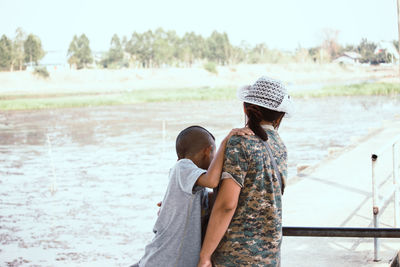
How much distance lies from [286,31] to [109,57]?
7.61 metres

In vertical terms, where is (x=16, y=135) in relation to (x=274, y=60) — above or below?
below

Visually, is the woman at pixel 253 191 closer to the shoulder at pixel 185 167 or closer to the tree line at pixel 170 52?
the shoulder at pixel 185 167

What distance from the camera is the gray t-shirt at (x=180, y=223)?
127cm

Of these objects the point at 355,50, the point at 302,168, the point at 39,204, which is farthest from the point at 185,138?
the point at 355,50

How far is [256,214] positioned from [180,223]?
0.50 ft

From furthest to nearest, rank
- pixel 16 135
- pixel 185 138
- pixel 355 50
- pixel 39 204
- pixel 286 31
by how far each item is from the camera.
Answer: pixel 286 31 < pixel 355 50 < pixel 16 135 < pixel 39 204 < pixel 185 138

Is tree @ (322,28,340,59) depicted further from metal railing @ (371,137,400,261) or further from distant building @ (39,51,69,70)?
metal railing @ (371,137,400,261)

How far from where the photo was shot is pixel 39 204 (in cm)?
1956

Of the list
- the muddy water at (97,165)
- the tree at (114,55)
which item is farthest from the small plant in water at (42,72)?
the tree at (114,55)

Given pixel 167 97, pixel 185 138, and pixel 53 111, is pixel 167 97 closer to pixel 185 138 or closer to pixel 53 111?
pixel 53 111

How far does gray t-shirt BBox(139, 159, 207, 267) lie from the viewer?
127cm

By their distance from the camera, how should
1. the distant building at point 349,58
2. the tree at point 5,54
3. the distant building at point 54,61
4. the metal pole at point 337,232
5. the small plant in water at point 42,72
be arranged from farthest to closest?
the distant building at point 349,58
the distant building at point 54,61
the small plant in water at point 42,72
the tree at point 5,54
the metal pole at point 337,232

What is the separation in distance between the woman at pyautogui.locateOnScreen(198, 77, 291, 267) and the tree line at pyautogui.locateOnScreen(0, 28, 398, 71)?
59.0ft

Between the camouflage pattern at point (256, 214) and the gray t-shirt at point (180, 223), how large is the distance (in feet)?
0.19
